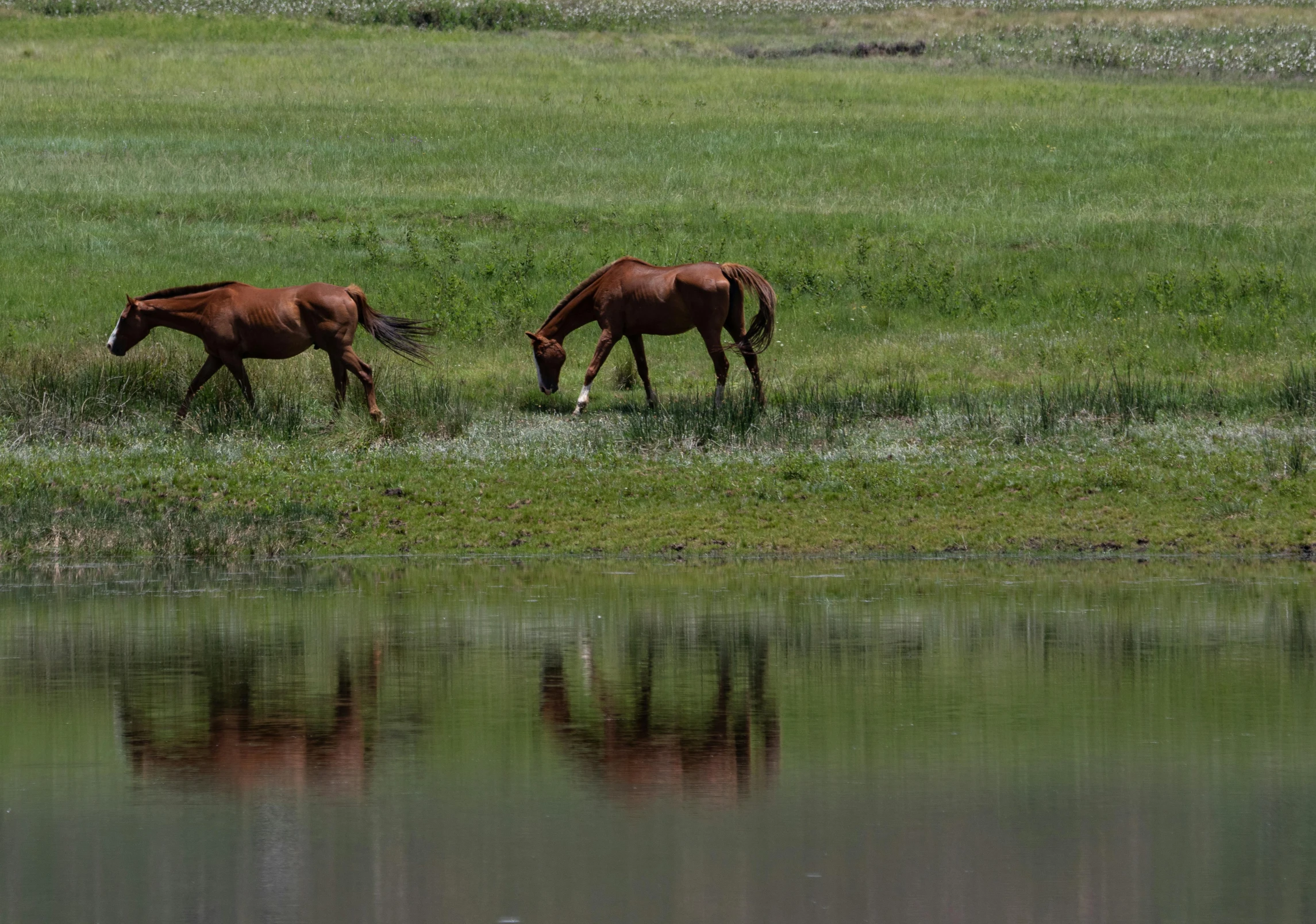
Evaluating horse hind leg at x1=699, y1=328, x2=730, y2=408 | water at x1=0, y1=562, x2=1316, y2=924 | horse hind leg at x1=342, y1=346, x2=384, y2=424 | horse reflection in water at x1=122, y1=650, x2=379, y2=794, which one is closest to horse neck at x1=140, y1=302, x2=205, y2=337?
horse hind leg at x1=342, y1=346, x2=384, y2=424

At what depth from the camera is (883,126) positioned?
153ft

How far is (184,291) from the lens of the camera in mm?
23516

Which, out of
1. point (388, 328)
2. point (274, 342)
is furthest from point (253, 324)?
point (388, 328)

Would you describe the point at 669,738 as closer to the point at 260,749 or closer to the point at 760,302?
the point at 260,749

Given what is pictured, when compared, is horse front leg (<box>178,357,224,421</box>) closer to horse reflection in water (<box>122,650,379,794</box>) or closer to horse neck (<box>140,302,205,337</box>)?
horse neck (<box>140,302,205,337</box>)

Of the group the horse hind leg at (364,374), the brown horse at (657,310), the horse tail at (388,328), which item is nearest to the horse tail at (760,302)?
the brown horse at (657,310)

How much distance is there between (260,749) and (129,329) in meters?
14.8

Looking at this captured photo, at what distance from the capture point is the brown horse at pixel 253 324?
75.2 feet

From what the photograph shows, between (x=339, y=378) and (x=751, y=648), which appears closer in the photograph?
(x=751, y=648)

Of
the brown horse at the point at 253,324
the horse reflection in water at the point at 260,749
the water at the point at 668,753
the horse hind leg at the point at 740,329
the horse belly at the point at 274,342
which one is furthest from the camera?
the horse hind leg at the point at 740,329

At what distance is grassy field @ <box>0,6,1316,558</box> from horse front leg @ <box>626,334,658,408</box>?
784 millimetres

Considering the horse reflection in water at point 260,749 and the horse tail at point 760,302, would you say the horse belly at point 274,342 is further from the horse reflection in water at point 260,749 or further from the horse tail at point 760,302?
the horse reflection in water at point 260,749

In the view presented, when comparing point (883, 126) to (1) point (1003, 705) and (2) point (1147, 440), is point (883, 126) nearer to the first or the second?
(2) point (1147, 440)

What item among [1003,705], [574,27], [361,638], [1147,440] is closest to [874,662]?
[1003,705]
